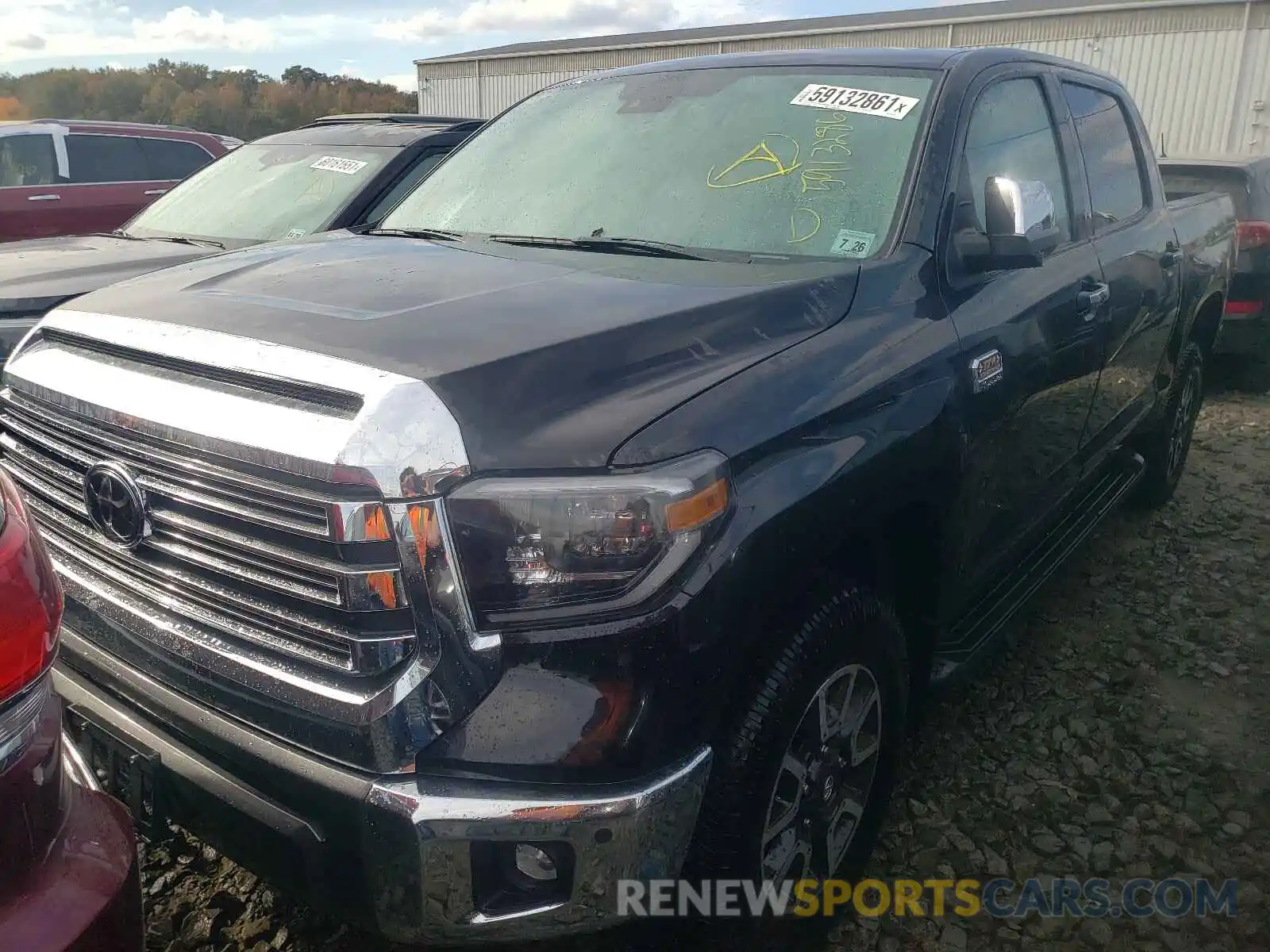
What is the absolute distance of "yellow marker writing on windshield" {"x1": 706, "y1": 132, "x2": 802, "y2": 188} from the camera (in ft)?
8.86

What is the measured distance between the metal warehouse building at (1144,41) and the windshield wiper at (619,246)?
1567 centimetres

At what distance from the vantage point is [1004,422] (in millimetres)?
2643

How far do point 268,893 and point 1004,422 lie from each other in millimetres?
2161

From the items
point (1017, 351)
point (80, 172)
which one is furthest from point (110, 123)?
point (1017, 351)

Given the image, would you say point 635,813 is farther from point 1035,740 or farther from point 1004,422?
point 1035,740

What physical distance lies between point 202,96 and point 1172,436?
29242 millimetres

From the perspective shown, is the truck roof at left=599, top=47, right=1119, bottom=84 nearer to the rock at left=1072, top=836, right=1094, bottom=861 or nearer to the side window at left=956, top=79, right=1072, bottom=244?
the side window at left=956, top=79, right=1072, bottom=244

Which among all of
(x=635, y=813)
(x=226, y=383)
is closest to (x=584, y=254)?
(x=226, y=383)

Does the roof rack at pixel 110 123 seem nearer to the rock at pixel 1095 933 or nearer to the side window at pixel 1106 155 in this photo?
the side window at pixel 1106 155

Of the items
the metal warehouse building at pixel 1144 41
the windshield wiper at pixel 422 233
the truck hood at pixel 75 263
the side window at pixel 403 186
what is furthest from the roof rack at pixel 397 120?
the metal warehouse building at pixel 1144 41

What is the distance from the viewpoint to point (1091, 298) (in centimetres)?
321

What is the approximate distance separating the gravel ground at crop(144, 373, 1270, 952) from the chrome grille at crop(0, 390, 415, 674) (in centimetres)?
92

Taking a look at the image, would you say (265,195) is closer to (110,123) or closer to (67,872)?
(67,872)

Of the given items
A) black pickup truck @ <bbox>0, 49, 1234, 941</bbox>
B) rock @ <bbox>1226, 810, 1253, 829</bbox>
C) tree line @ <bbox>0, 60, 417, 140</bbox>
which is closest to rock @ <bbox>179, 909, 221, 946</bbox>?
black pickup truck @ <bbox>0, 49, 1234, 941</bbox>
